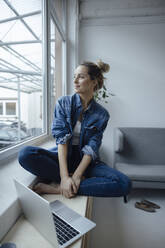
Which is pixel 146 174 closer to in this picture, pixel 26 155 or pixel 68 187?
pixel 68 187

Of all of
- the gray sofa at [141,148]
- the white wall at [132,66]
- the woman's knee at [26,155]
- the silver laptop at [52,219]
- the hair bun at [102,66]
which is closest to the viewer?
the silver laptop at [52,219]

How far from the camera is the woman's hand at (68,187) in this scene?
102 cm

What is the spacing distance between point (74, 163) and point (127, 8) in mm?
2574

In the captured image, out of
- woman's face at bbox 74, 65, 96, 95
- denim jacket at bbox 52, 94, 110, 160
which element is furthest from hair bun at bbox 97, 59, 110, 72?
denim jacket at bbox 52, 94, 110, 160

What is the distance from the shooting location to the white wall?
8.56 feet

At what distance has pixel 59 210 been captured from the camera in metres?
0.89

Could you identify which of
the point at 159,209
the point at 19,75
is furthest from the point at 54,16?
the point at 159,209

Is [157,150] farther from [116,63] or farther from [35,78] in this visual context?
[35,78]

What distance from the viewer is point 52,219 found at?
0.58 meters

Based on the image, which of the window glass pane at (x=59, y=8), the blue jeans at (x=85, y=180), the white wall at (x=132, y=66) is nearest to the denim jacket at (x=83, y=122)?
the blue jeans at (x=85, y=180)

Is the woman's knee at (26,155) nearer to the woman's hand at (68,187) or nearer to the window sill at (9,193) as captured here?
the window sill at (9,193)

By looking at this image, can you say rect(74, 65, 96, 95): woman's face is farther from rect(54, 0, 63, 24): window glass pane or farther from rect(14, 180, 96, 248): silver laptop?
rect(54, 0, 63, 24): window glass pane

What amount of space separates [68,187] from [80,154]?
1.04 ft

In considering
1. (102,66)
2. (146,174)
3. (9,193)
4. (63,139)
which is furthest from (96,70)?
(146,174)
